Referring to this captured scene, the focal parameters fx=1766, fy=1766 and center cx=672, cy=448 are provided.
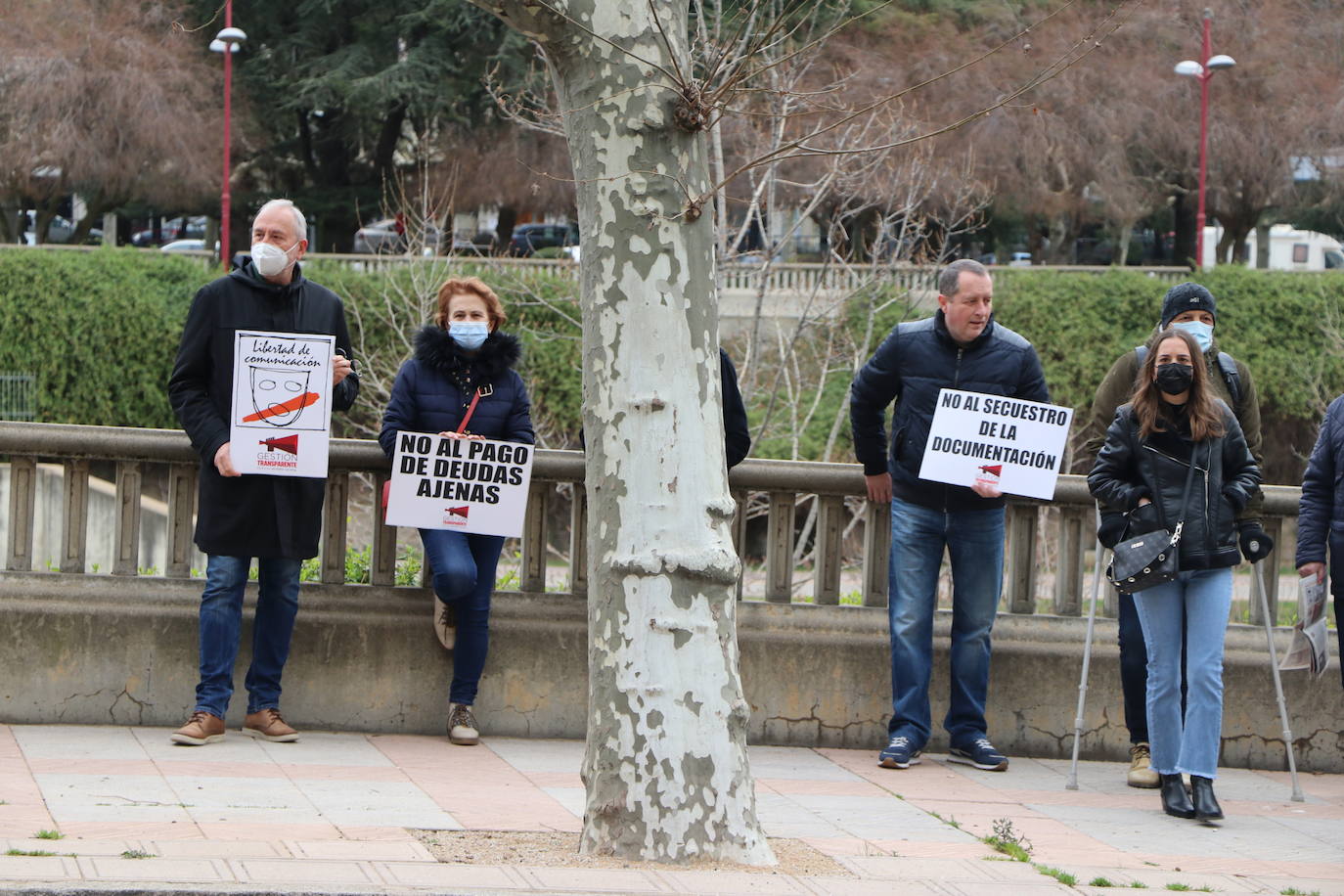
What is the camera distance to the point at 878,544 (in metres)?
8.17

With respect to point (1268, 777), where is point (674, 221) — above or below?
above

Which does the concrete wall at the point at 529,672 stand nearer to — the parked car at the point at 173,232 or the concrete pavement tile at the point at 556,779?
the concrete pavement tile at the point at 556,779

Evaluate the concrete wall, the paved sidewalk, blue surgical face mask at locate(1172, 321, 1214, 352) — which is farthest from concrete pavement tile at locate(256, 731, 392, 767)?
blue surgical face mask at locate(1172, 321, 1214, 352)

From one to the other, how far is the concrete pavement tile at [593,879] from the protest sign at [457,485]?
7.96 feet

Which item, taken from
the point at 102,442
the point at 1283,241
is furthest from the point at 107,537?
the point at 1283,241

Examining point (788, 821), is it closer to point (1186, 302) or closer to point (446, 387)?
point (446, 387)

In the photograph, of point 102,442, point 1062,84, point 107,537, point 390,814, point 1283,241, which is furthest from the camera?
point 1283,241

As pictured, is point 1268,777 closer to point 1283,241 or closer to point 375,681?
point 375,681

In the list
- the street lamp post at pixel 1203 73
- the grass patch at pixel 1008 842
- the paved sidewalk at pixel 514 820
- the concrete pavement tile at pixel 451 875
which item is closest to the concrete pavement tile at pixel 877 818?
the paved sidewalk at pixel 514 820

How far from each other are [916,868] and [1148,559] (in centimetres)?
172

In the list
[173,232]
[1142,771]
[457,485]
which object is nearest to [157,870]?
[457,485]

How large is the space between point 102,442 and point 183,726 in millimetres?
1357

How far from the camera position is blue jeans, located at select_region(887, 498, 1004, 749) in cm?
759

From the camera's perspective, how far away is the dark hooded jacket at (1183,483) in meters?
6.72
